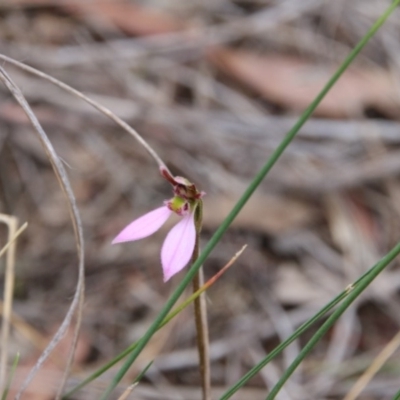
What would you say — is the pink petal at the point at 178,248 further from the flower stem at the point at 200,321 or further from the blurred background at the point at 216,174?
the blurred background at the point at 216,174

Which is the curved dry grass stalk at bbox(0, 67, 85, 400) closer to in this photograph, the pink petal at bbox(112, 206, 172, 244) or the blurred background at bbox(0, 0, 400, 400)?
the pink petal at bbox(112, 206, 172, 244)

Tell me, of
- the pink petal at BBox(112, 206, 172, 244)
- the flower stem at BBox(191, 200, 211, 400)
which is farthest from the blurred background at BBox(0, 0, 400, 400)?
the pink petal at BBox(112, 206, 172, 244)

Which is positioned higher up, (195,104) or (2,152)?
(195,104)

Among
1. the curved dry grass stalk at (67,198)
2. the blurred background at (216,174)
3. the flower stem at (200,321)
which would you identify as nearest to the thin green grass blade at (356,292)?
the flower stem at (200,321)

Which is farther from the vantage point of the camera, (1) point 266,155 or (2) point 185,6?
(2) point 185,6

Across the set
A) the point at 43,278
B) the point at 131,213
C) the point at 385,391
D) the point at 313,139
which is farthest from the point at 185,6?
the point at 385,391

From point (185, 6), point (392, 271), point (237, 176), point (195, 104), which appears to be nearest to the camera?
point (392, 271)

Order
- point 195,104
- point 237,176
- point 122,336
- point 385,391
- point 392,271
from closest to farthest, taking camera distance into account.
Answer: point 385,391 < point 122,336 < point 392,271 < point 237,176 < point 195,104

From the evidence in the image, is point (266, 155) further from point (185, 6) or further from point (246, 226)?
point (185, 6)
